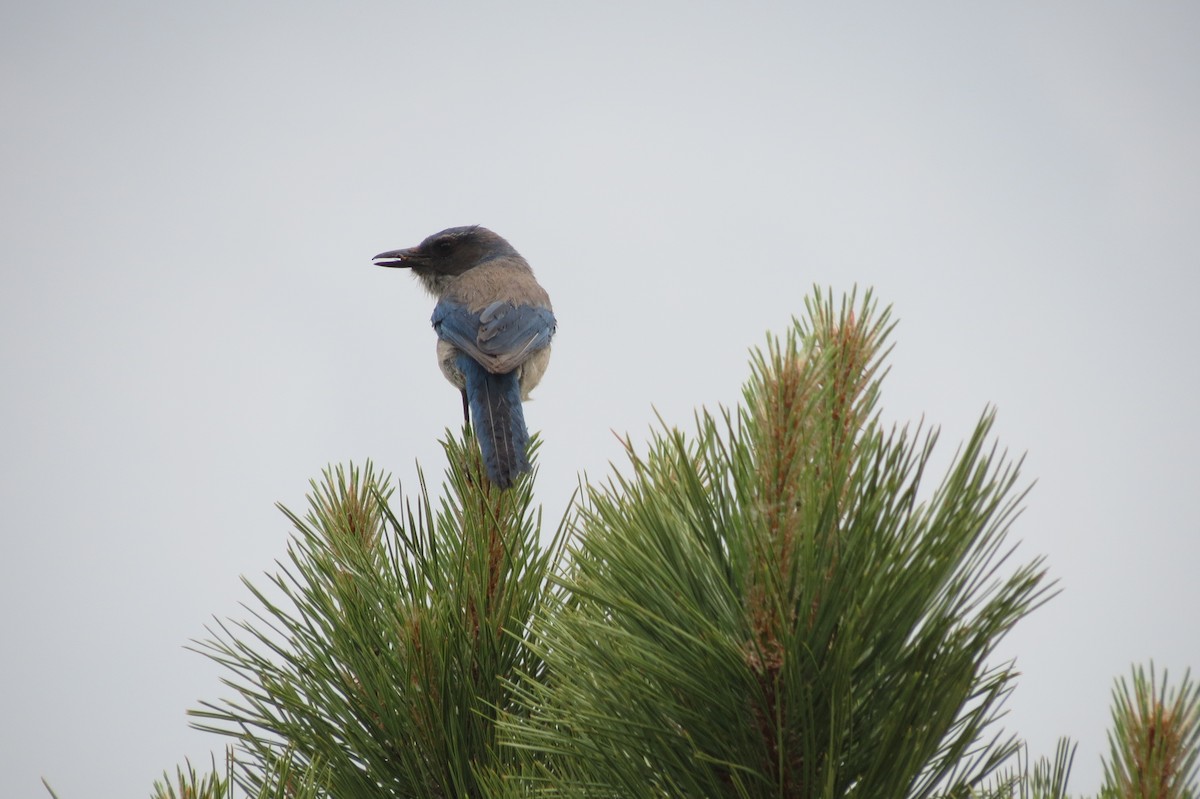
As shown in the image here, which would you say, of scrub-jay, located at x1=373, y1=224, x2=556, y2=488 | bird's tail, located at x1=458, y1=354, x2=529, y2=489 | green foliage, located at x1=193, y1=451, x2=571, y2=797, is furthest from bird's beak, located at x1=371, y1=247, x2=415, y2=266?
green foliage, located at x1=193, y1=451, x2=571, y2=797

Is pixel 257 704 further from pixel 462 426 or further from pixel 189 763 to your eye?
pixel 462 426

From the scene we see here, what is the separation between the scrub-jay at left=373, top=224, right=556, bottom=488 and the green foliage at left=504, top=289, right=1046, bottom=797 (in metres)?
0.95

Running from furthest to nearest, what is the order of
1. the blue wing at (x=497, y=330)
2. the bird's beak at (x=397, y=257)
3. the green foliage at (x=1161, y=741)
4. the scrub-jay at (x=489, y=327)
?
the bird's beak at (x=397, y=257), the blue wing at (x=497, y=330), the scrub-jay at (x=489, y=327), the green foliage at (x=1161, y=741)

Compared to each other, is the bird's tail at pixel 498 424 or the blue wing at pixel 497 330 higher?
the blue wing at pixel 497 330

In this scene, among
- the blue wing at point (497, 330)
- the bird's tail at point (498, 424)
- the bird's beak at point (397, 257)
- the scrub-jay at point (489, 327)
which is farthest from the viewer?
the bird's beak at point (397, 257)

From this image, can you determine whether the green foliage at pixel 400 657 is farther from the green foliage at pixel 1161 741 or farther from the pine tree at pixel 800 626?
the green foliage at pixel 1161 741

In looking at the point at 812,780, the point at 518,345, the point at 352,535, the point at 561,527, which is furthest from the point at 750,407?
the point at 518,345

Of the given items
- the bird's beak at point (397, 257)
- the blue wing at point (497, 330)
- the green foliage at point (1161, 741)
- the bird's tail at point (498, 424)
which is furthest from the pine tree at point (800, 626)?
the bird's beak at point (397, 257)

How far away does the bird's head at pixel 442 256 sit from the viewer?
662 centimetres

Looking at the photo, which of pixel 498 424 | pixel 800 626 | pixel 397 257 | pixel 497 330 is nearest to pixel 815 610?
pixel 800 626

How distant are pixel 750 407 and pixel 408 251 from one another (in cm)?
560

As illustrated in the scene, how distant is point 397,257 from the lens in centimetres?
655

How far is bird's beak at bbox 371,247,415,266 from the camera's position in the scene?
6422 millimetres

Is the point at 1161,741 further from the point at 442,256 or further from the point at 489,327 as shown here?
the point at 442,256
